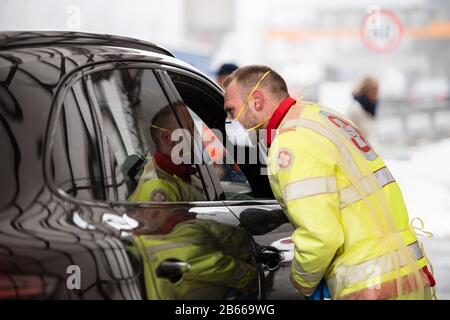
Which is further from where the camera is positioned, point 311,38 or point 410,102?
point 410,102

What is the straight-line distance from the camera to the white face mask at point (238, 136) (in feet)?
14.5

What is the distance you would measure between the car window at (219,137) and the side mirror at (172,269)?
2.83 ft

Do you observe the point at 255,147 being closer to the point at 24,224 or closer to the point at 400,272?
the point at 400,272

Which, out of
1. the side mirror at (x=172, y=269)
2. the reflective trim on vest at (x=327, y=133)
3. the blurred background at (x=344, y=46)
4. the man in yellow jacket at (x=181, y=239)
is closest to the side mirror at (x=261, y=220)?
the man in yellow jacket at (x=181, y=239)

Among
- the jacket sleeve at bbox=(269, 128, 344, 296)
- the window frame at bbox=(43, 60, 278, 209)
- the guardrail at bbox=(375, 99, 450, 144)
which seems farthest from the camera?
the guardrail at bbox=(375, 99, 450, 144)

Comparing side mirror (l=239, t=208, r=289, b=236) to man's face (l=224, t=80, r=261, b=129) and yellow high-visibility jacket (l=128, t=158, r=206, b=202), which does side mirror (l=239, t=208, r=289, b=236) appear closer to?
yellow high-visibility jacket (l=128, t=158, r=206, b=202)

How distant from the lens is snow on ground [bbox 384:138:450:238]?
43.2 ft

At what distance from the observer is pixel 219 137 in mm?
4520

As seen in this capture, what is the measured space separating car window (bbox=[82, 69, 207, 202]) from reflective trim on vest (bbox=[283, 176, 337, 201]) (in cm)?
44

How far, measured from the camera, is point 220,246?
345cm

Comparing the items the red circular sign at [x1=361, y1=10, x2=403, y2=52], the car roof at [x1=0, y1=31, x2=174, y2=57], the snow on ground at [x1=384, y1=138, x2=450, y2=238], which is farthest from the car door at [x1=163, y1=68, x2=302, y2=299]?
the red circular sign at [x1=361, y1=10, x2=403, y2=52]

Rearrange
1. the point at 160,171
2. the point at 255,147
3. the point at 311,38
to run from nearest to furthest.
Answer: the point at 160,171
the point at 255,147
the point at 311,38
